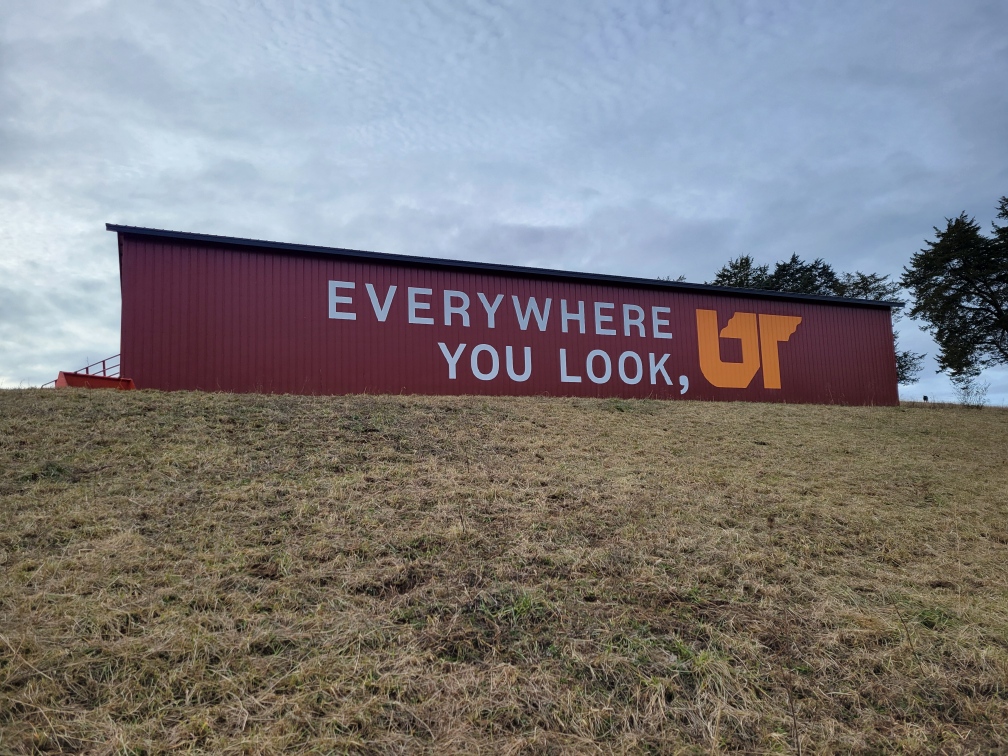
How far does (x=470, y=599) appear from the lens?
5266 millimetres

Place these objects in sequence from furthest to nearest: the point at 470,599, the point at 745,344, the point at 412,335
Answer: the point at 745,344, the point at 412,335, the point at 470,599

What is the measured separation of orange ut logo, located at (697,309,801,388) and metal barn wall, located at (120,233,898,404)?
0.05m

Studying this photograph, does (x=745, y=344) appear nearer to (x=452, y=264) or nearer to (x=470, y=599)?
(x=452, y=264)

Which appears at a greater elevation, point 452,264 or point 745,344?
point 452,264

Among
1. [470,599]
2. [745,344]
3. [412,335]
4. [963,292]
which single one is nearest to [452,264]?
[412,335]

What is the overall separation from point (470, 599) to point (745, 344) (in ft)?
54.0

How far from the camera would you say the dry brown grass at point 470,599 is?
13.0 ft

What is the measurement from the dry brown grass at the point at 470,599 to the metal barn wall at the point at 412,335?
4.39 m

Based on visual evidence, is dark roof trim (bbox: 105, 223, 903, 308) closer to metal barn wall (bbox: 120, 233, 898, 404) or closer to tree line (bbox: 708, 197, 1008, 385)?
metal barn wall (bbox: 120, 233, 898, 404)

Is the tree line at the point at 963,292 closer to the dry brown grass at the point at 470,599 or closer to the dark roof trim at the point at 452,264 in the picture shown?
the dark roof trim at the point at 452,264

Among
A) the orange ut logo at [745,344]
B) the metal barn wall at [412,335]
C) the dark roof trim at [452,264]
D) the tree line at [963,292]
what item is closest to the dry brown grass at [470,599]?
the metal barn wall at [412,335]

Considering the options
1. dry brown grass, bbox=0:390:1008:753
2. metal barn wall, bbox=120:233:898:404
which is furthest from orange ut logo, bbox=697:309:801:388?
dry brown grass, bbox=0:390:1008:753

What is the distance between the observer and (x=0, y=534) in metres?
6.23

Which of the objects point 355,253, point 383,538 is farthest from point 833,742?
point 355,253
